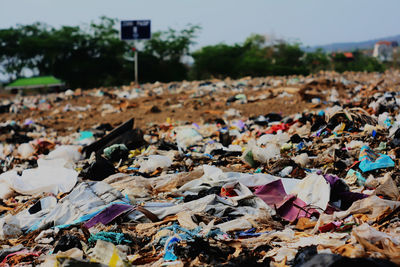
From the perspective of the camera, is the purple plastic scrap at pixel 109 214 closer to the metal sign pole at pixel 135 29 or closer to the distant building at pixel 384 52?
the metal sign pole at pixel 135 29

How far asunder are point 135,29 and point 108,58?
574 centimetres

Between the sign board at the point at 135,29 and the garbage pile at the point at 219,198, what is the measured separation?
298 inches

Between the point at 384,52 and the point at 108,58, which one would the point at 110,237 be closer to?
the point at 108,58

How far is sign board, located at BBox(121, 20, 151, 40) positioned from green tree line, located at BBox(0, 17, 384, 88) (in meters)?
4.49

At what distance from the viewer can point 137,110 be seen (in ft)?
27.4

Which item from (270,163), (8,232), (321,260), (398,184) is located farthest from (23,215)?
(398,184)

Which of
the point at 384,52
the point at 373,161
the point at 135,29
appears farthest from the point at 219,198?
the point at 384,52

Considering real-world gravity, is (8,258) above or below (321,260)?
below

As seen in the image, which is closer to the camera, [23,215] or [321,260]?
[321,260]

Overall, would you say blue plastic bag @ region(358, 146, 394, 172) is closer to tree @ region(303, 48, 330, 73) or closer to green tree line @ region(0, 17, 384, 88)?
green tree line @ region(0, 17, 384, 88)

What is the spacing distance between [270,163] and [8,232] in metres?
2.22

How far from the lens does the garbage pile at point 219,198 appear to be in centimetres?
216

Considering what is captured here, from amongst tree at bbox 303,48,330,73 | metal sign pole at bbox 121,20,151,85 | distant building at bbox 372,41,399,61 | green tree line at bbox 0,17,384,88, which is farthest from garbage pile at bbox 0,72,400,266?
distant building at bbox 372,41,399,61

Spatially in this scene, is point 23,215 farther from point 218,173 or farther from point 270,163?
point 270,163
